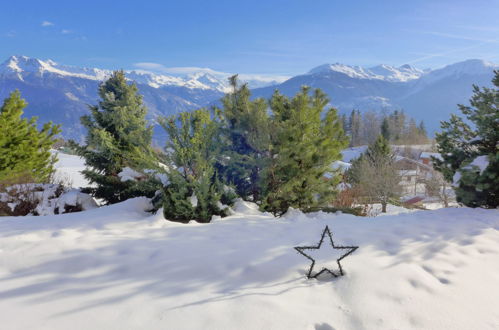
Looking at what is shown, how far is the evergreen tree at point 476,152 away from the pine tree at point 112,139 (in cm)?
1044

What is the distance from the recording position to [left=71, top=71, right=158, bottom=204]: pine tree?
11180 millimetres

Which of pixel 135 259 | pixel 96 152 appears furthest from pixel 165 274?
pixel 96 152

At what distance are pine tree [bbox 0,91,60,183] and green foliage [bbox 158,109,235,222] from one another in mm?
5887

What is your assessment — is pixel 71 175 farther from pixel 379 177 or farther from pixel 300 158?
pixel 379 177

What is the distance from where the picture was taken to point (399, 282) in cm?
352

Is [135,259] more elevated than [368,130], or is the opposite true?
[368,130]

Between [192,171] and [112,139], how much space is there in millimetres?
5324

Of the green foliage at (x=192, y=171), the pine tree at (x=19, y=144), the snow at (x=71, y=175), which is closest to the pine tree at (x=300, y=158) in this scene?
the green foliage at (x=192, y=171)

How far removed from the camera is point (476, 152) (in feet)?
26.9

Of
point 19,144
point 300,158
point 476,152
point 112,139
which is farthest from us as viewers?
point 112,139

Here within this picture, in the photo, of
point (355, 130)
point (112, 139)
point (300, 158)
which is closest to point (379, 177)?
point (300, 158)

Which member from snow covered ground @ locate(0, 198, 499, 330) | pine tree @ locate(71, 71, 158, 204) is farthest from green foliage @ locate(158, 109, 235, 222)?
pine tree @ locate(71, 71, 158, 204)

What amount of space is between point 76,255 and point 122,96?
31.9 feet

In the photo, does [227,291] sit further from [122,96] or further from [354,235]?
[122,96]
